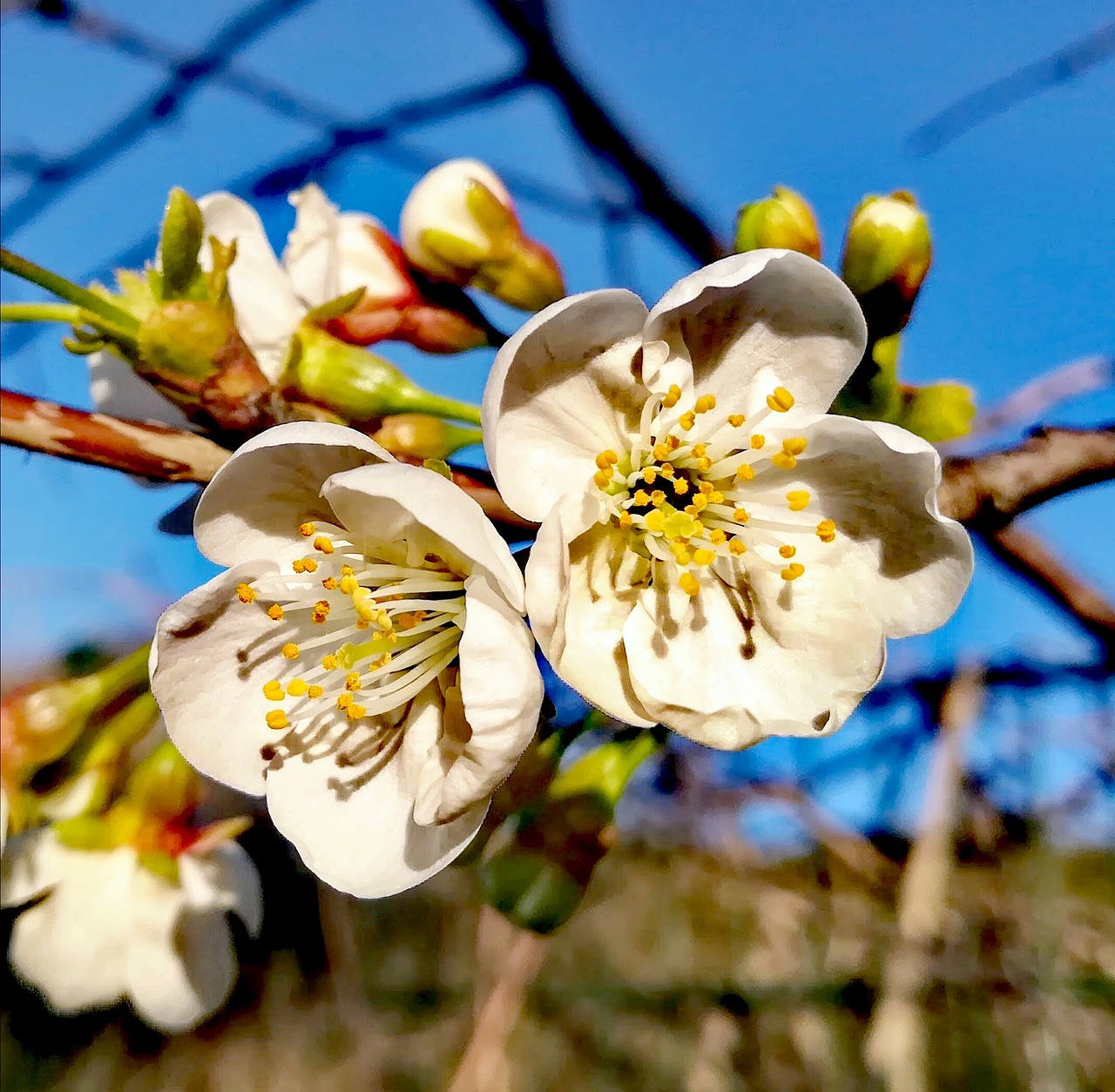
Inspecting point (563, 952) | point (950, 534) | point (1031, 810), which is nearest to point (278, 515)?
point (950, 534)

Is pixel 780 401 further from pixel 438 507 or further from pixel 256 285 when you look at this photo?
pixel 256 285

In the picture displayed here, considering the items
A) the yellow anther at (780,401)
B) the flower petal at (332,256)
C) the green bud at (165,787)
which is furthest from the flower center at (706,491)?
the green bud at (165,787)

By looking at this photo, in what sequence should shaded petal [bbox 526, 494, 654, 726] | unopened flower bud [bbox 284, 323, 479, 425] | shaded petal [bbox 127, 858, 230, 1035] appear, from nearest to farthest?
shaded petal [bbox 526, 494, 654, 726]
unopened flower bud [bbox 284, 323, 479, 425]
shaded petal [bbox 127, 858, 230, 1035]

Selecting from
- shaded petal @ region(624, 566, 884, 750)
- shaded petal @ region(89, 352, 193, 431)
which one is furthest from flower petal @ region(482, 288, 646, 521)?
shaded petal @ region(89, 352, 193, 431)

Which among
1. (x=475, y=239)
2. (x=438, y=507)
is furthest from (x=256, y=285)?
(x=438, y=507)

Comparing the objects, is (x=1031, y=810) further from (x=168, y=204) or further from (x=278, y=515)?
(x=168, y=204)

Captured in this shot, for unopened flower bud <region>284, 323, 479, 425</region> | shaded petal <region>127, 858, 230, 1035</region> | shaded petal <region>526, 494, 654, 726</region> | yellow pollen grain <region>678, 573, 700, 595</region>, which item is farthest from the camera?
shaded petal <region>127, 858, 230, 1035</region>

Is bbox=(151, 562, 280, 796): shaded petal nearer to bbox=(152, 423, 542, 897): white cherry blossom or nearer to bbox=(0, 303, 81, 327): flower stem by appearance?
bbox=(152, 423, 542, 897): white cherry blossom
